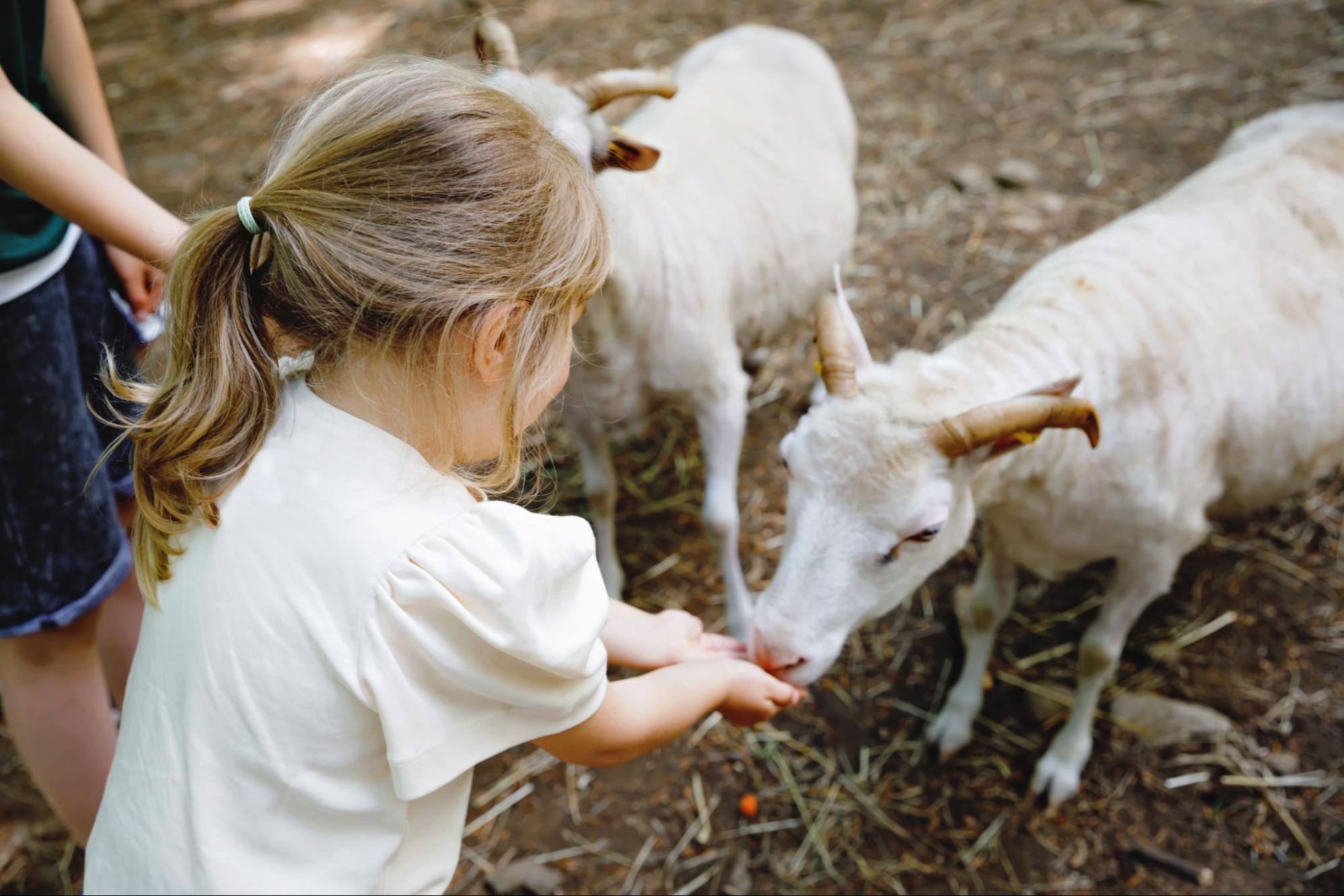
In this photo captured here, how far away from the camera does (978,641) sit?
325cm

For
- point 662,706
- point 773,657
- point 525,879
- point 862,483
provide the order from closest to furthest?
point 662,706, point 862,483, point 773,657, point 525,879

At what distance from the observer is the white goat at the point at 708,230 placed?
307 centimetres

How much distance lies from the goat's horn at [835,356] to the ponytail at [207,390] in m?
1.37

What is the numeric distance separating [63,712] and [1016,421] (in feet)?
7.91

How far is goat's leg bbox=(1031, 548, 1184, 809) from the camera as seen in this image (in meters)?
2.91

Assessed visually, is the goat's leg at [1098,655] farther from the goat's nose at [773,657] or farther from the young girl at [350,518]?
the young girl at [350,518]

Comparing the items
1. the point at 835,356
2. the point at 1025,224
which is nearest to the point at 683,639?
the point at 835,356

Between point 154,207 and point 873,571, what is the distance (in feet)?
6.15

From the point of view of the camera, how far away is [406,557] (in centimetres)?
138

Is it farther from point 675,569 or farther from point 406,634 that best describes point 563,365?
point 675,569

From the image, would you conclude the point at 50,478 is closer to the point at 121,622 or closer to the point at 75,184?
the point at 75,184

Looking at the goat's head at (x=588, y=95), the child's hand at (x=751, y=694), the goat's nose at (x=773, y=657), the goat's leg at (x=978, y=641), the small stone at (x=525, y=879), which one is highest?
the goat's head at (x=588, y=95)

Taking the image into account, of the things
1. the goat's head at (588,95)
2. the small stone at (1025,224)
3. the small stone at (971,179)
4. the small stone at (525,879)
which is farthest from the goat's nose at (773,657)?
the small stone at (971,179)

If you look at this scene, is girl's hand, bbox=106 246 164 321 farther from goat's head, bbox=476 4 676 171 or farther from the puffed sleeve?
the puffed sleeve
